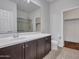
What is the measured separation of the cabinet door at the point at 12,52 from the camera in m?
1.14

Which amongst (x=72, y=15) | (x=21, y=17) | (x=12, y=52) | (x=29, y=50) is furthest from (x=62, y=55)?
(x=72, y=15)

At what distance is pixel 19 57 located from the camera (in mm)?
1418

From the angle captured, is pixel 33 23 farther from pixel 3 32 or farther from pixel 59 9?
pixel 59 9

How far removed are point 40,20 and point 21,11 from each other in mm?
1232

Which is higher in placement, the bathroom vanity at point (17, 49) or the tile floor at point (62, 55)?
the bathroom vanity at point (17, 49)

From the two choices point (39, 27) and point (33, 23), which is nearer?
point (33, 23)

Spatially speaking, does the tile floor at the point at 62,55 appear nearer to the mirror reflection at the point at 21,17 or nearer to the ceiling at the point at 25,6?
the mirror reflection at the point at 21,17

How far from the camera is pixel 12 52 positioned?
127 cm

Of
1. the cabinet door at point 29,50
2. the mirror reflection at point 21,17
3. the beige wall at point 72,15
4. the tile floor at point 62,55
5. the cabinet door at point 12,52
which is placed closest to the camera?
the cabinet door at point 12,52

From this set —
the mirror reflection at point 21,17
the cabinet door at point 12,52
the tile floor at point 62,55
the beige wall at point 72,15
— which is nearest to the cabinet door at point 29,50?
the cabinet door at point 12,52

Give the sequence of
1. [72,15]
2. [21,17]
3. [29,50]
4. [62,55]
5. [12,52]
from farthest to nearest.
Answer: [72,15], [62,55], [21,17], [29,50], [12,52]

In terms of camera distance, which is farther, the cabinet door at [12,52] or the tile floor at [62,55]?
the tile floor at [62,55]

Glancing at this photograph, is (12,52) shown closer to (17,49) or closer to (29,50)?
(17,49)

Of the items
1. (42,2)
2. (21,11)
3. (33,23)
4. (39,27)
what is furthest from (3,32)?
(42,2)
